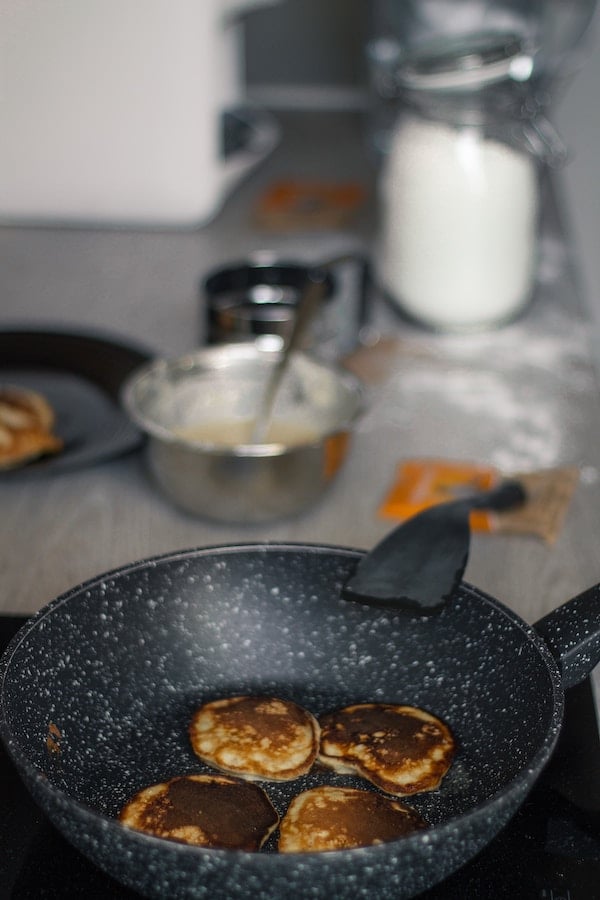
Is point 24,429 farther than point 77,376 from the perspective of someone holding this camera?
No

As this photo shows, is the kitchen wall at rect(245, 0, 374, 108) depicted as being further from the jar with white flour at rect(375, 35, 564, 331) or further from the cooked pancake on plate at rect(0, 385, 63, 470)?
the cooked pancake on plate at rect(0, 385, 63, 470)

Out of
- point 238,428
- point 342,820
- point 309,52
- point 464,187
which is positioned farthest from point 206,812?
point 309,52

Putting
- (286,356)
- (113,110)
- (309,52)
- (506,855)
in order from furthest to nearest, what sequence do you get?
(309,52) → (113,110) → (286,356) → (506,855)

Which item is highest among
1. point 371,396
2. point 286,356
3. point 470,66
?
point 470,66

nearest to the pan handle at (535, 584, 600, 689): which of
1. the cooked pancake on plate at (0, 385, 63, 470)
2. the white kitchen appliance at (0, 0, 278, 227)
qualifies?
the cooked pancake on plate at (0, 385, 63, 470)

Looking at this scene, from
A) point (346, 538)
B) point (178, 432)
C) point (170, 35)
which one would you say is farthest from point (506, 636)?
point (170, 35)

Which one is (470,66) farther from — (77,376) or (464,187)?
(77,376)

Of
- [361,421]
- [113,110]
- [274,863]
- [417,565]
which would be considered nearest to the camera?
[274,863]
